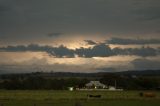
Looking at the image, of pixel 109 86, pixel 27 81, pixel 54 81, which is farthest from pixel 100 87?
pixel 27 81

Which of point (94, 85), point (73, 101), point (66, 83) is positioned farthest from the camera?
point (94, 85)

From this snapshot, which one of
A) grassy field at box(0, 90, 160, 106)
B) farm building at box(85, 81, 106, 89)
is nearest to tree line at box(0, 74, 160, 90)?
farm building at box(85, 81, 106, 89)

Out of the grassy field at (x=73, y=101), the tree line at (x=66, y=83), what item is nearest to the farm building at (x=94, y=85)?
the tree line at (x=66, y=83)

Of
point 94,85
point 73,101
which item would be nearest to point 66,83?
point 94,85

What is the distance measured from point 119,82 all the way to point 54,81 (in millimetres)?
26919

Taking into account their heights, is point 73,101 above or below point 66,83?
below

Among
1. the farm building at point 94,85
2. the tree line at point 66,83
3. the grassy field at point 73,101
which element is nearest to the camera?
the grassy field at point 73,101

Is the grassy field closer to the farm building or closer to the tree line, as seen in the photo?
the tree line

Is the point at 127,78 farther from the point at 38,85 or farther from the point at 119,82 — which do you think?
the point at 38,85

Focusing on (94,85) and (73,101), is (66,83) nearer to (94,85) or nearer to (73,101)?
(94,85)

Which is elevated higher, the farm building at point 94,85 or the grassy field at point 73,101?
the farm building at point 94,85

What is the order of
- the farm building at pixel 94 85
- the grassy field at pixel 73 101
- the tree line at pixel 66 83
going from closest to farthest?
the grassy field at pixel 73 101 < the tree line at pixel 66 83 < the farm building at pixel 94 85

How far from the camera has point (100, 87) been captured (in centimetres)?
18238

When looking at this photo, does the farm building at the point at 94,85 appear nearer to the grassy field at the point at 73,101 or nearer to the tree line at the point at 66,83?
the tree line at the point at 66,83
